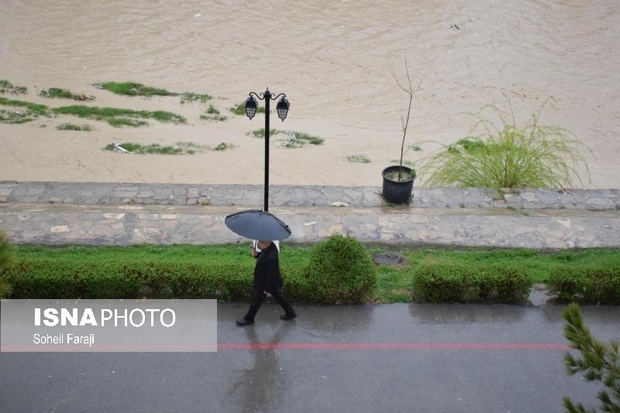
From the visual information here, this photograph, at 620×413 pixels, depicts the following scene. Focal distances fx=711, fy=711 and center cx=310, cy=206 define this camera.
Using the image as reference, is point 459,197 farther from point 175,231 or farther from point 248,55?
point 248,55

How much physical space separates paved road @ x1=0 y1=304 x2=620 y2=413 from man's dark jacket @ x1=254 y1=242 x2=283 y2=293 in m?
0.65

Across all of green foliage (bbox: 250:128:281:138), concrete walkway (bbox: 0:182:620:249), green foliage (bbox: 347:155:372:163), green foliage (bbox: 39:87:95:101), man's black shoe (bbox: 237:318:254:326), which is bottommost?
man's black shoe (bbox: 237:318:254:326)

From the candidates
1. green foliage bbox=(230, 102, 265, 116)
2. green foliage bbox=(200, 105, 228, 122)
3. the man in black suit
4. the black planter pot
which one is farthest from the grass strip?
green foliage bbox=(230, 102, 265, 116)

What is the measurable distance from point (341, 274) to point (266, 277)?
1339mm

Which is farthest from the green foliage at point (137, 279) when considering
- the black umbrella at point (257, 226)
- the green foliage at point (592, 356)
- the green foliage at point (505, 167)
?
Result: the green foliage at point (505, 167)

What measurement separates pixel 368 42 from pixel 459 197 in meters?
11.9

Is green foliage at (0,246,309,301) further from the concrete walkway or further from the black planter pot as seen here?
the black planter pot

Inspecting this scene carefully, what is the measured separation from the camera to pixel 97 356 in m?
9.21

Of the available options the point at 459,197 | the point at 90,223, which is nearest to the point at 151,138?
the point at 90,223

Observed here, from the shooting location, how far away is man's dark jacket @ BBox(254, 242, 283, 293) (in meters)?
9.57

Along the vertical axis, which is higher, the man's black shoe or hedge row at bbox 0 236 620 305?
hedge row at bbox 0 236 620 305

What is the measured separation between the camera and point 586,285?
420 inches

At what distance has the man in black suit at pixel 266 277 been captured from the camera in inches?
377

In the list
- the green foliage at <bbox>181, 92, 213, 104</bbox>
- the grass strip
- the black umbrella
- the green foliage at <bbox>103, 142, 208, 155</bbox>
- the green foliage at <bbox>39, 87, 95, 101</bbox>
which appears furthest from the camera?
the green foliage at <bbox>181, 92, 213, 104</bbox>
